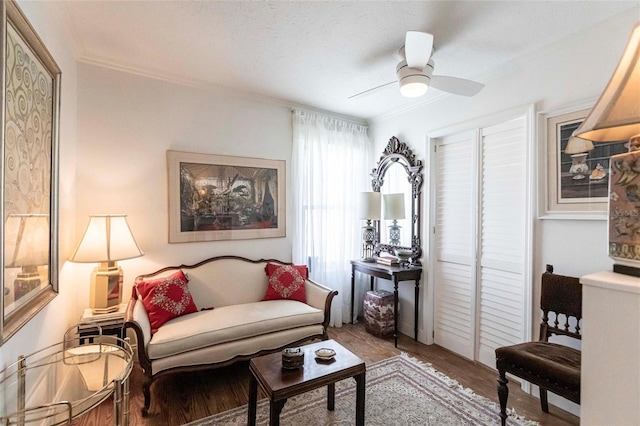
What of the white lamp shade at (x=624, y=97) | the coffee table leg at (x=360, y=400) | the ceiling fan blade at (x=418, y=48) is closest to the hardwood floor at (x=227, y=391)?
the coffee table leg at (x=360, y=400)

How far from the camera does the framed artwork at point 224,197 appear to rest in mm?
2965

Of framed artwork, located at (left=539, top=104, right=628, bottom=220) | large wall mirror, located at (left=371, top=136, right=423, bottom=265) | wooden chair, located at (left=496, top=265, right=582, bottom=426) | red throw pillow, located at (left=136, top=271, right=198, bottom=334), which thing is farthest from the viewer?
large wall mirror, located at (left=371, top=136, right=423, bottom=265)

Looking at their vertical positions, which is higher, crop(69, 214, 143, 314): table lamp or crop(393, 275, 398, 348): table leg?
crop(69, 214, 143, 314): table lamp

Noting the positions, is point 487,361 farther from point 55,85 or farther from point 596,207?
point 55,85

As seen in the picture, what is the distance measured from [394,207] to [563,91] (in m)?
1.74

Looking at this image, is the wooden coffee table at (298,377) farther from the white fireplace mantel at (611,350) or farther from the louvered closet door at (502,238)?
the louvered closet door at (502,238)

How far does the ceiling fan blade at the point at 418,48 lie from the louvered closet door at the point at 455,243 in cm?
120

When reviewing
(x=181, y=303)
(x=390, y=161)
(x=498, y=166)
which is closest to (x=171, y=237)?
(x=181, y=303)

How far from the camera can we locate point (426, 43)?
1.83 m

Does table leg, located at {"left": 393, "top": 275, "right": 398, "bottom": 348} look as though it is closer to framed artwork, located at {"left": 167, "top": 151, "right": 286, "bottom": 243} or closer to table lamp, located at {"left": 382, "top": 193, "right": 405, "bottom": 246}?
table lamp, located at {"left": 382, "top": 193, "right": 405, "bottom": 246}

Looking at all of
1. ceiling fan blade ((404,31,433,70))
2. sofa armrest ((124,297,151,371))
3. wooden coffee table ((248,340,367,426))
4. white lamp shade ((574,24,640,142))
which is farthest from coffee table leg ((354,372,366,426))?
ceiling fan blade ((404,31,433,70))

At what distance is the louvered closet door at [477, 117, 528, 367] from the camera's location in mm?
2482

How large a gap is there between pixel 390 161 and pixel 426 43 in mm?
1950

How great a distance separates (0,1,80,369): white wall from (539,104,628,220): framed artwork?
129 inches
